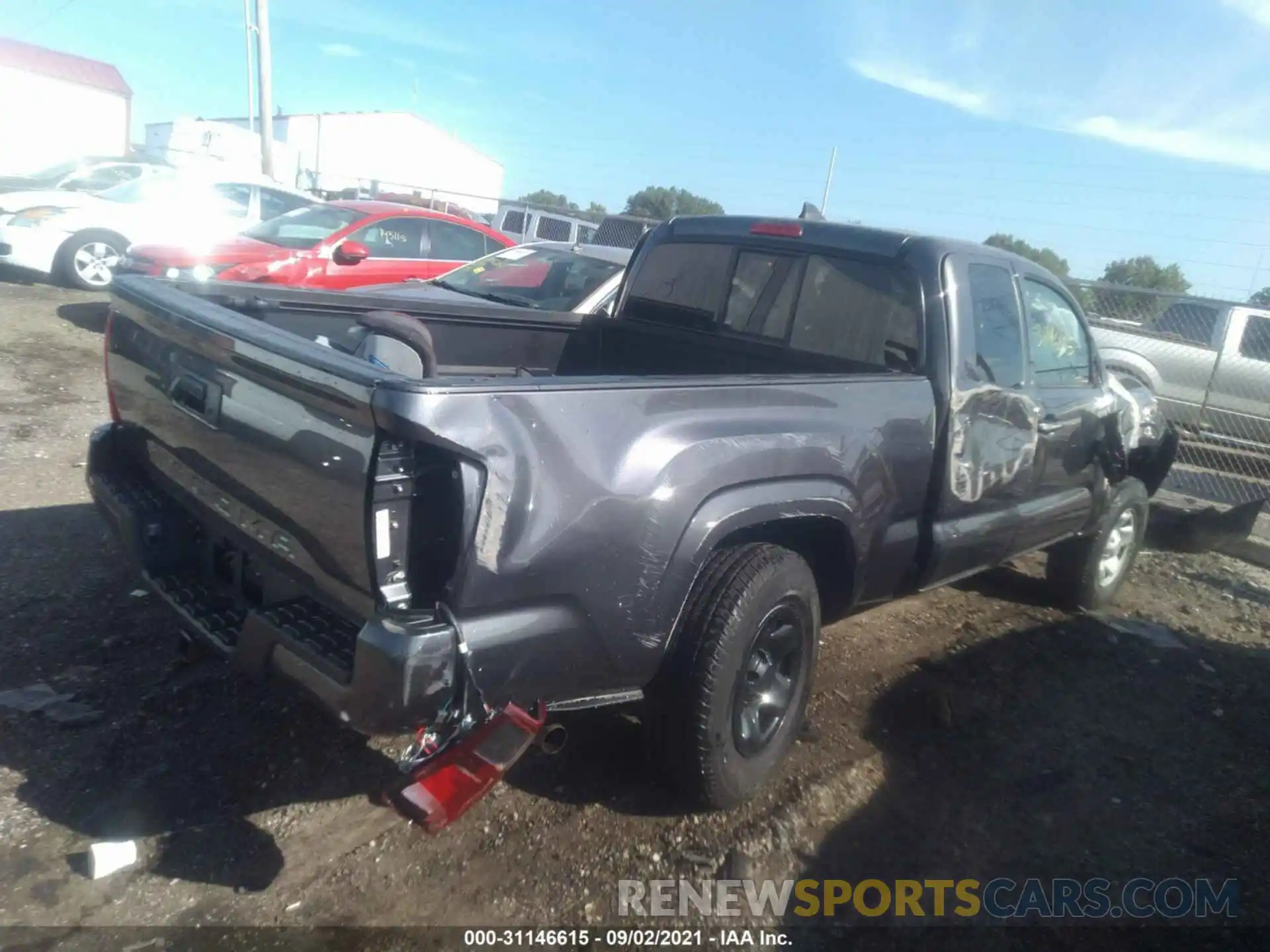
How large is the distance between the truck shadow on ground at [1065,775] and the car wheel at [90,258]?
10.9 metres

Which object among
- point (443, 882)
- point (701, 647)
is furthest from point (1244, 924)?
point (443, 882)

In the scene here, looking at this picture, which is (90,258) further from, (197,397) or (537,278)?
(197,397)

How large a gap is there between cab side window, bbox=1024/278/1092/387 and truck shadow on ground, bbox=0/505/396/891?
3.36 meters

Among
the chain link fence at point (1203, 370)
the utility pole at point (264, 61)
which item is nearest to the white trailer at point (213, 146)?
the utility pole at point (264, 61)

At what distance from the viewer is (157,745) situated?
129 inches

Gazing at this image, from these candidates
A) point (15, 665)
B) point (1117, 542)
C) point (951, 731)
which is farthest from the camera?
point (1117, 542)

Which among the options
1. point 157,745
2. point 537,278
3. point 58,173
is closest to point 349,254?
point 537,278

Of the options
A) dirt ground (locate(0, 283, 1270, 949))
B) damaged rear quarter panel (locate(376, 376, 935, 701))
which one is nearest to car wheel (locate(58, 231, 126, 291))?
dirt ground (locate(0, 283, 1270, 949))

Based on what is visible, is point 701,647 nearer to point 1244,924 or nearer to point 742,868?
point 742,868

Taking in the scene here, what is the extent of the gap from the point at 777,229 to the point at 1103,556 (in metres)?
2.85

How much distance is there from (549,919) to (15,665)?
235 centimetres

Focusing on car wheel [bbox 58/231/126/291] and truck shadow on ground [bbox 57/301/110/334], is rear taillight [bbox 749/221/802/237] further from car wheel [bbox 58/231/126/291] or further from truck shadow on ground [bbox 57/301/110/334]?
car wheel [bbox 58/231/126/291]

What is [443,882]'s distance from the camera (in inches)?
110

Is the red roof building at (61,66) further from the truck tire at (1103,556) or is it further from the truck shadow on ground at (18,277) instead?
the truck tire at (1103,556)
